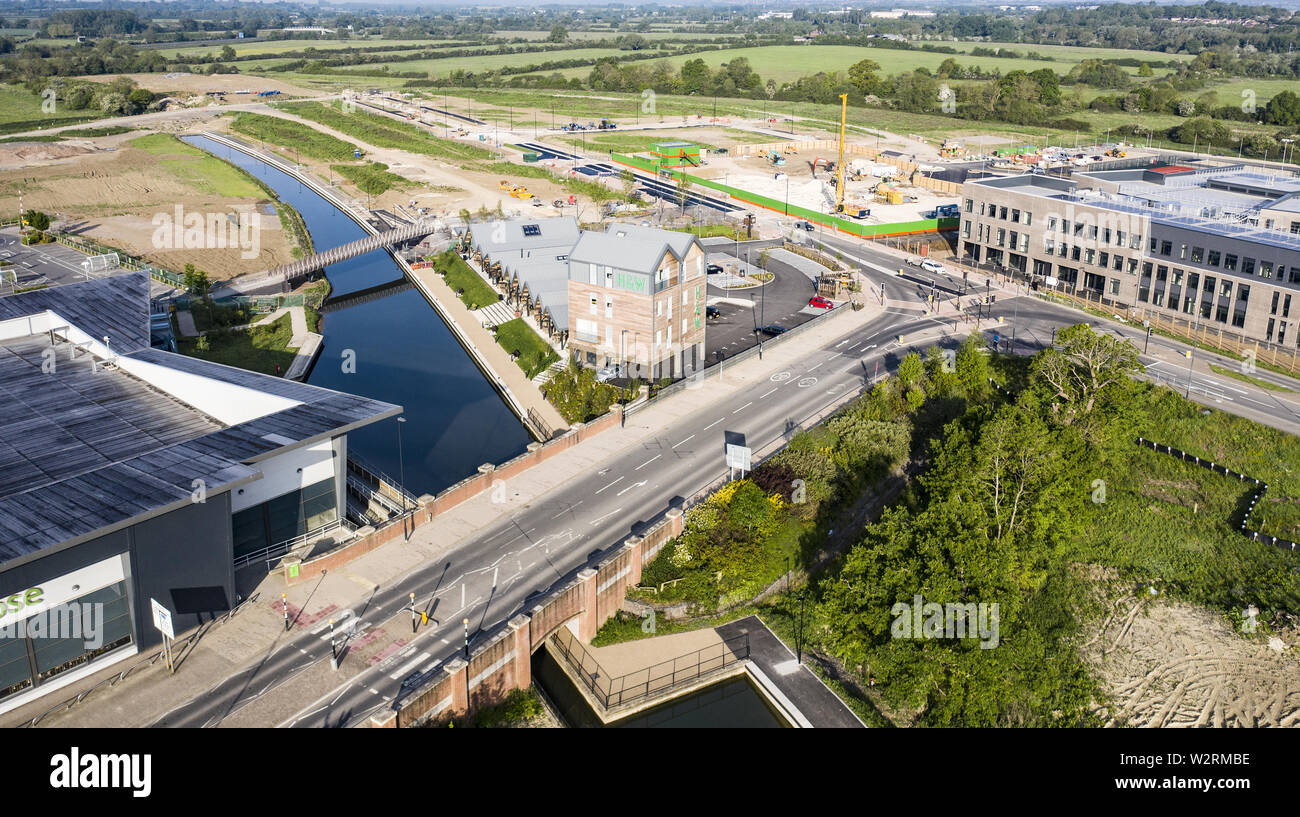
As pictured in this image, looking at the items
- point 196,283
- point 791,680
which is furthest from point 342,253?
point 791,680

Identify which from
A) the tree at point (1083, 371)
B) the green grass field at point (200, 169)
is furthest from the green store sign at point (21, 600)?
the green grass field at point (200, 169)

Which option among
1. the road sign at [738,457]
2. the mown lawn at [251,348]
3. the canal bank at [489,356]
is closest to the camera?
the road sign at [738,457]

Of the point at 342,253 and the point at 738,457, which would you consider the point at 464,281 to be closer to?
the point at 342,253

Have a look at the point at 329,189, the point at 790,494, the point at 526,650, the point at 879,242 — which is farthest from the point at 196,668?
the point at 329,189

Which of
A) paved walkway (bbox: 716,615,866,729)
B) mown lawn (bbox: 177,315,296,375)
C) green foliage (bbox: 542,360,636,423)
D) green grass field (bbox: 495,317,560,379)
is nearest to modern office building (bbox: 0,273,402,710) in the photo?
mown lawn (bbox: 177,315,296,375)

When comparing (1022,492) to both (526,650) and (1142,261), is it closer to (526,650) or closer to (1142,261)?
(526,650)

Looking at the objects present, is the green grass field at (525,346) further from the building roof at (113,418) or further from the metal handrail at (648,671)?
the metal handrail at (648,671)
